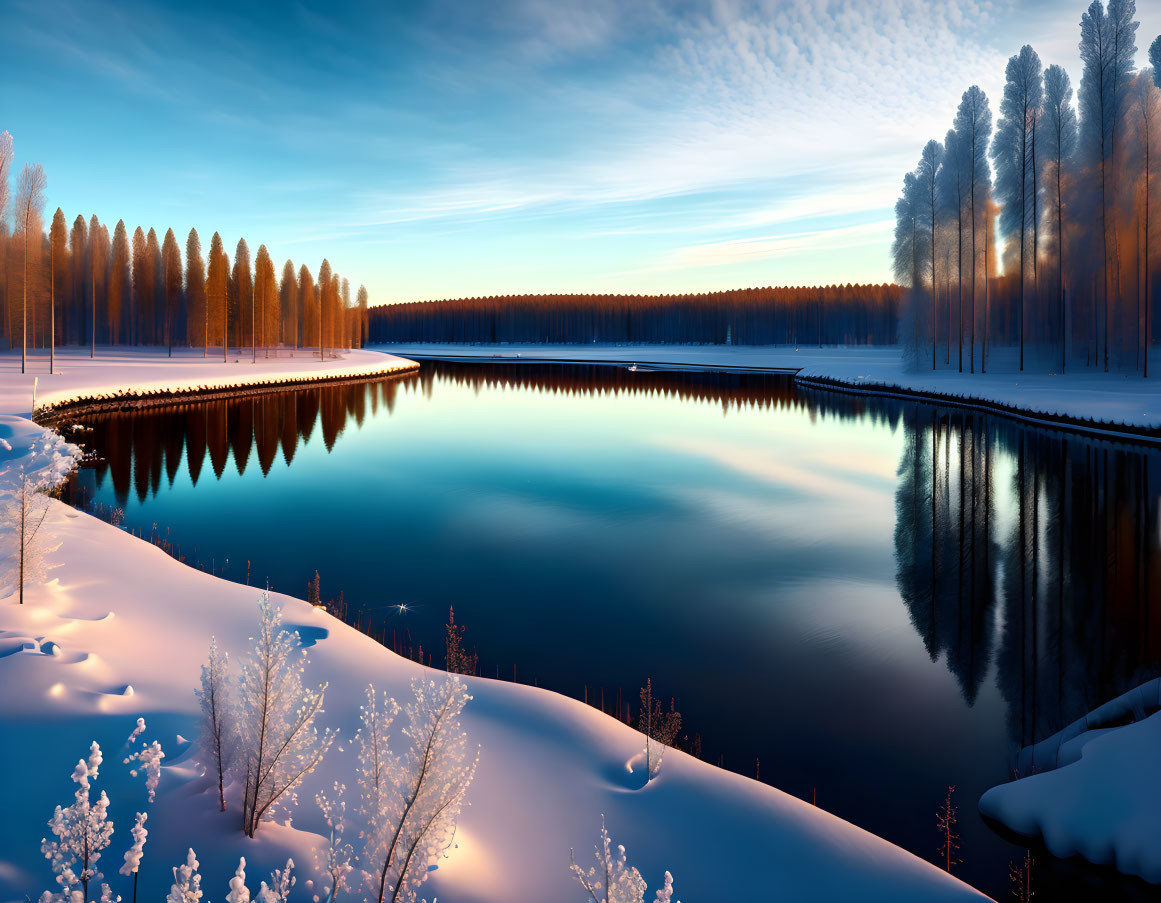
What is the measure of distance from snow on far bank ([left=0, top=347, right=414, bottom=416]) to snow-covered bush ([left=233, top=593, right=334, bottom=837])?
90.7 feet

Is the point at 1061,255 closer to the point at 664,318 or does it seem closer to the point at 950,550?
the point at 950,550

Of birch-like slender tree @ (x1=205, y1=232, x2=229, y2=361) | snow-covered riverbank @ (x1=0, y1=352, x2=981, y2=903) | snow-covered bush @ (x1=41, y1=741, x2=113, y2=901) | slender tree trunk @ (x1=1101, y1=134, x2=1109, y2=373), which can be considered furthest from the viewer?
birch-like slender tree @ (x1=205, y1=232, x2=229, y2=361)

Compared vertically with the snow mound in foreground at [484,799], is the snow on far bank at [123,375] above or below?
above

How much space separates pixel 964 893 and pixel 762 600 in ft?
23.3

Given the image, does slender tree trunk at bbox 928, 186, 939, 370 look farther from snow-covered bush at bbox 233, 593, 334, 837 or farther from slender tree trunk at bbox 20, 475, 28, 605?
snow-covered bush at bbox 233, 593, 334, 837

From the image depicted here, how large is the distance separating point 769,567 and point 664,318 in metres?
147

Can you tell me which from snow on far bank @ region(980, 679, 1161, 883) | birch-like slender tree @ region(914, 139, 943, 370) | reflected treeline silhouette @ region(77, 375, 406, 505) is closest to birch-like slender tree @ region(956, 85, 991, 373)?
birch-like slender tree @ region(914, 139, 943, 370)

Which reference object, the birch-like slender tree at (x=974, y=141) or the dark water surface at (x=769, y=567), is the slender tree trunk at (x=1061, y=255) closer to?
the birch-like slender tree at (x=974, y=141)

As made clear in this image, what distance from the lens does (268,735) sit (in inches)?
176

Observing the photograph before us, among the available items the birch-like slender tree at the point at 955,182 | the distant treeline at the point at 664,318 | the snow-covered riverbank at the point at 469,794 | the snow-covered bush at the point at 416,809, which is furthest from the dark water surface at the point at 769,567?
the distant treeline at the point at 664,318

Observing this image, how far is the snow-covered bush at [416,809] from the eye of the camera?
146 inches

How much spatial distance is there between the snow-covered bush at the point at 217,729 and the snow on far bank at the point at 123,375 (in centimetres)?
2733

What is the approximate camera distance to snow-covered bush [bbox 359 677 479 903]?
3719 millimetres

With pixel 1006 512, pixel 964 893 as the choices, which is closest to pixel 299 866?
pixel 964 893
